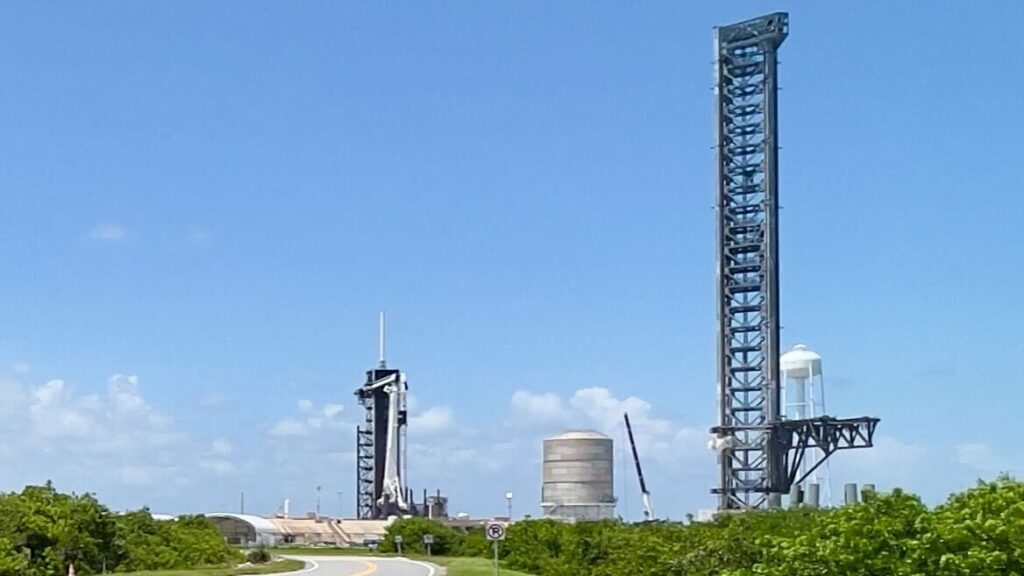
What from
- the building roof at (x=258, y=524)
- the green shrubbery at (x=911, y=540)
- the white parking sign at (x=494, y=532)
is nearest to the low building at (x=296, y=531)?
the building roof at (x=258, y=524)

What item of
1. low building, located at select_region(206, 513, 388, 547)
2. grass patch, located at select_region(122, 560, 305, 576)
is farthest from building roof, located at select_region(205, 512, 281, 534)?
grass patch, located at select_region(122, 560, 305, 576)

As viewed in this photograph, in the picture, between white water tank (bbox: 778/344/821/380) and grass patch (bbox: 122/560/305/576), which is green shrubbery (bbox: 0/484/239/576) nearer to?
grass patch (bbox: 122/560/305/576)

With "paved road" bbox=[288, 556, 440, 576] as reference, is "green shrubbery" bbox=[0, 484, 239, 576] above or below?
above

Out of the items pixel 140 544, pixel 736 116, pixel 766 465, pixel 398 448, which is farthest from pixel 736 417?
pixel 398 448

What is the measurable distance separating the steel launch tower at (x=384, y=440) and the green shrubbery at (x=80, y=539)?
174ft

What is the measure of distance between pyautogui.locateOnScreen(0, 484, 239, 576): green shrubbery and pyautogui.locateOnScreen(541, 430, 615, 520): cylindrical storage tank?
27868 mm

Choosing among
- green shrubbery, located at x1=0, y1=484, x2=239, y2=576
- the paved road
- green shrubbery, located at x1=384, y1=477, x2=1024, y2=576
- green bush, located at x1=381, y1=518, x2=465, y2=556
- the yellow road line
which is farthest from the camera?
green bush, located at x1=381, y1=518, x2=465, y2=556

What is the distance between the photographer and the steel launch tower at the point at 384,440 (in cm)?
12206

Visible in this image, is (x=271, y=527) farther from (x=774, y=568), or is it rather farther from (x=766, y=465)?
(x=774, y=568)

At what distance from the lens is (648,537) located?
40750 mm

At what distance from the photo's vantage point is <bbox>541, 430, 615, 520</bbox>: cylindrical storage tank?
3558 inches

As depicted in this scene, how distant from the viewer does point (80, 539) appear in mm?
49750

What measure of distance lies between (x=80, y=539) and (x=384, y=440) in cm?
7455

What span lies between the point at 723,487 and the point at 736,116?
19.9 meters
